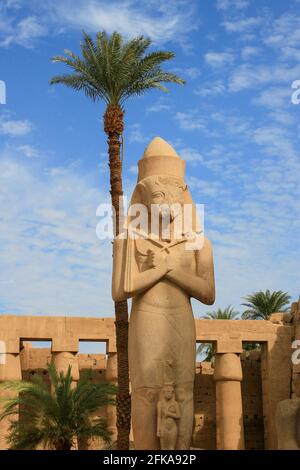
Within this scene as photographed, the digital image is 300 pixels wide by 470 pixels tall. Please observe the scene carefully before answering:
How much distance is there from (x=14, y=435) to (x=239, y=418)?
7935mm

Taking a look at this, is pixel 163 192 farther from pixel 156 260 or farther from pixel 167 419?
pixel 167 419

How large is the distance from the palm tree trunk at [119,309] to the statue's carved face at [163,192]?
7290 mm

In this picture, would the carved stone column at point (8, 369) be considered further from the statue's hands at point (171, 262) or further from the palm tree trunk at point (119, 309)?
the statue's hands at point (171, 262)

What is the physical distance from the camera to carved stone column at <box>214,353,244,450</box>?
67.0 ft

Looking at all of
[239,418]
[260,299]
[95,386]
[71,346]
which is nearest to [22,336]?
[71,346]

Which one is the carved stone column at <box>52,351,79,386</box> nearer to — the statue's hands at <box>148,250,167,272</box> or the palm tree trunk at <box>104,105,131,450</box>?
the palm tree trunk at <box>104,105,131,450</box>

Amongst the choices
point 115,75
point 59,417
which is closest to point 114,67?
point 115,75

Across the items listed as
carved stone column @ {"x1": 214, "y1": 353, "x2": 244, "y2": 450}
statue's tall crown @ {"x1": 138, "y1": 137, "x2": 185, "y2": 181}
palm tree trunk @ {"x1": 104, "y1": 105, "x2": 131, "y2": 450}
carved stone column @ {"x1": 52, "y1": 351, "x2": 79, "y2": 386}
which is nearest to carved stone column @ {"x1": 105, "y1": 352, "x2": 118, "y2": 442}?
carved stone column @ {"x1": 52, "y1": 351, "x2": 79, "y2": 386}

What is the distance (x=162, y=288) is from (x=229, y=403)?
13.7 meters

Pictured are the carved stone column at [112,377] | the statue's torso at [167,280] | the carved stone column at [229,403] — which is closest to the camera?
the statue's torso at [167,280]

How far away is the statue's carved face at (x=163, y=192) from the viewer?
26.6 ft

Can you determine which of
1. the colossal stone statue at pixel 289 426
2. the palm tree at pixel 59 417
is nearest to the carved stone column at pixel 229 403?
the palm tree at pixel 59 417

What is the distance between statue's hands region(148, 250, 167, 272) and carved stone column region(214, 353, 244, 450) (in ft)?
44.9

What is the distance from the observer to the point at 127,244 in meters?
8.05
